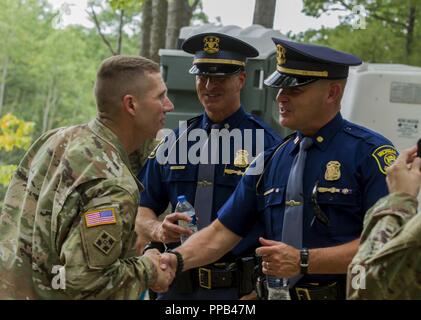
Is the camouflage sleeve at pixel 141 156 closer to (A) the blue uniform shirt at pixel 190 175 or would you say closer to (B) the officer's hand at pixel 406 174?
(A) the blue uniform shirt at pixel 190 175

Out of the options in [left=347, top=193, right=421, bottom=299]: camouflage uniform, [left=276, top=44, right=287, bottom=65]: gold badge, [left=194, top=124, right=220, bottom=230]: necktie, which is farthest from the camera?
[left=194, top=124, right=220, bottom=230]: necktie

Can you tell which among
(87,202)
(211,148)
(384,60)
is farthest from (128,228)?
(384,60)

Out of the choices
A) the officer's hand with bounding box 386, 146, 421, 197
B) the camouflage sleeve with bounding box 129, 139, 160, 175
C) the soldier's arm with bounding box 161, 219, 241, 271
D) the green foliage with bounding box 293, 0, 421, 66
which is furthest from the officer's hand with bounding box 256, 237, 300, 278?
the green foliage with bounding box 293, 0, 421, 66

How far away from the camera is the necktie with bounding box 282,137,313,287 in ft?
11.9

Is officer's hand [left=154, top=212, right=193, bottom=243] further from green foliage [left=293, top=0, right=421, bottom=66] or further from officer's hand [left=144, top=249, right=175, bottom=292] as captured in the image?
green foliage [left=293, top=0, right=421, bottom=66]

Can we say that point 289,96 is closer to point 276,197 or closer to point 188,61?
point 276,197

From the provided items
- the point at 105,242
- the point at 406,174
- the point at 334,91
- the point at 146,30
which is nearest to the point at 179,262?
the point at 105,242

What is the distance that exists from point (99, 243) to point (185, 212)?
4.75ft

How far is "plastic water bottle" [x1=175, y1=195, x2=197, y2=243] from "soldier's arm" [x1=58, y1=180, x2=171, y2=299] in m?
1.19

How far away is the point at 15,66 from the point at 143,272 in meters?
39.4

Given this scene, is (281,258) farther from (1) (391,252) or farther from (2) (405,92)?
(2) (405,92)

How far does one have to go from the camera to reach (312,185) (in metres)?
Answer: 3.67

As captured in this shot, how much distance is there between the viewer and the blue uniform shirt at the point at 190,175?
450cm

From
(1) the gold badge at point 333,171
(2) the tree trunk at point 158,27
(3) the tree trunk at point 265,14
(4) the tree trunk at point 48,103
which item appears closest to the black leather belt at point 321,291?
(1) the gold badge at point 333,171
